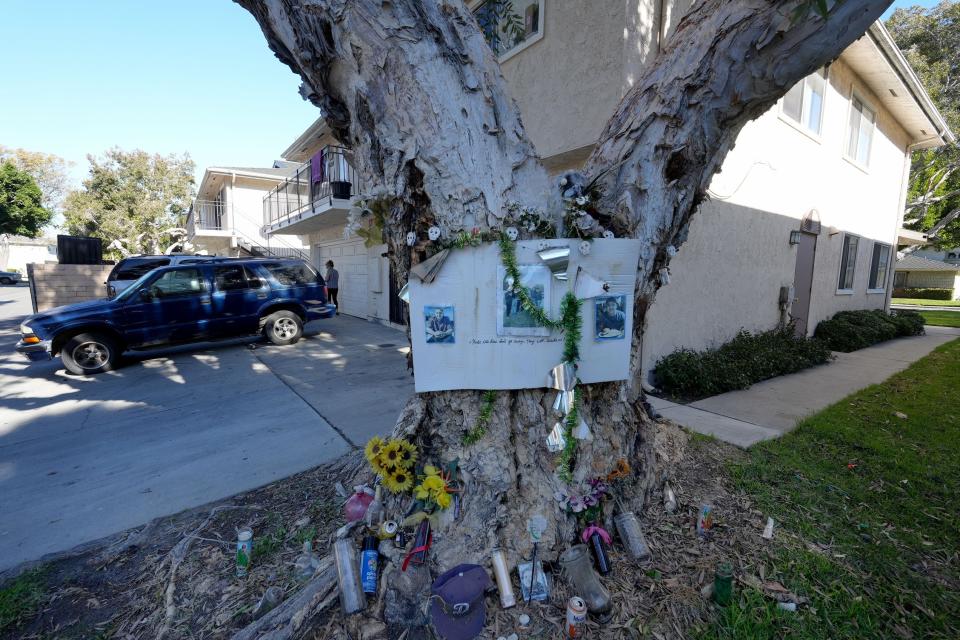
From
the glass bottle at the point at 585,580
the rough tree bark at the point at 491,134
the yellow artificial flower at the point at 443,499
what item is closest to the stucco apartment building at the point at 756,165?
the rough tree bark at the point at 491,134

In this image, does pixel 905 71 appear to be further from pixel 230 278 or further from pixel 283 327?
pixel 230 278

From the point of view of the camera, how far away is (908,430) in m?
4.62

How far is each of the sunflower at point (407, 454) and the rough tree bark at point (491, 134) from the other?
10 cm

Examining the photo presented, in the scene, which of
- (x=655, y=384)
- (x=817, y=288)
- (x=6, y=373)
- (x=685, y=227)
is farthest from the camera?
(x=817, y=288)

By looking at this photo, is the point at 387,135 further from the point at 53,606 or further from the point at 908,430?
the point at 908,430

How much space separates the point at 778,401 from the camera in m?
5.67

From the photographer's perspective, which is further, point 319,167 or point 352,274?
point 352,274

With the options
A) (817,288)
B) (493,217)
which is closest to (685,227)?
(493,217)

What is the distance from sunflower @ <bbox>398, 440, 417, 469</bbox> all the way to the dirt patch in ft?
2.15

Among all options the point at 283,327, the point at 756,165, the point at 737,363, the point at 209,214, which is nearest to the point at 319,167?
the point at 283,327

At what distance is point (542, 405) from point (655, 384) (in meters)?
4.43

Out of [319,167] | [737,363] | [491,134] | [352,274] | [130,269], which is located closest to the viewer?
[491,134]

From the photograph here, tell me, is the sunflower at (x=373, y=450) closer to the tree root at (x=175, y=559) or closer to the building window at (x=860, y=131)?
the tree root at (x=175, y=559)

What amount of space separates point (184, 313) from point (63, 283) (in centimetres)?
817
